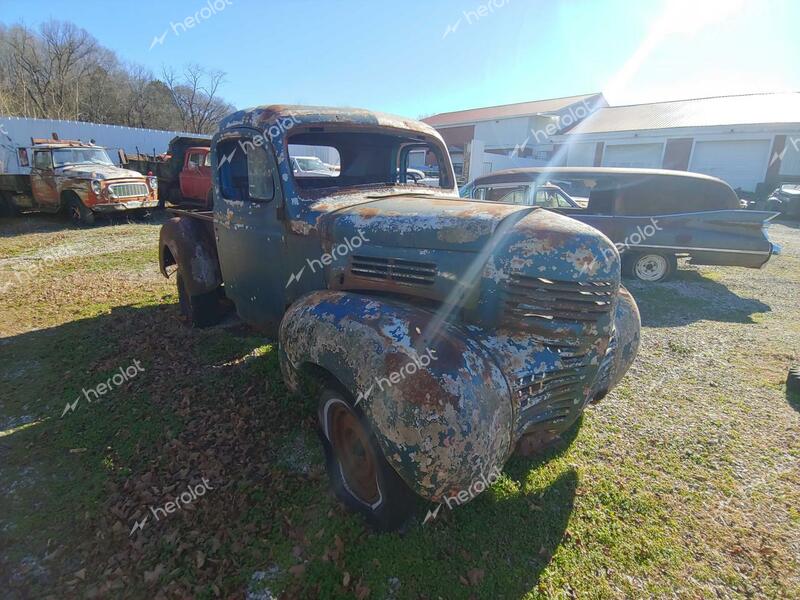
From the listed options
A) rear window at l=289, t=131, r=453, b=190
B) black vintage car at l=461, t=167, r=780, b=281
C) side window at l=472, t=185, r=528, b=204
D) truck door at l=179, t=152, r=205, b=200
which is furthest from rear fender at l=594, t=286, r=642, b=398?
truck door at l=179, t=152, r=205, b=200

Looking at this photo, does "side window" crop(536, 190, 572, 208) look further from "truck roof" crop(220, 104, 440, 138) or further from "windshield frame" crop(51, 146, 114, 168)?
"windshield frame" crop(51, 146, 114, 168)

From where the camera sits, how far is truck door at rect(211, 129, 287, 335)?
3178 mm

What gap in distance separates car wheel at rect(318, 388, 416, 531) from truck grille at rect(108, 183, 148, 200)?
1156 centimetres

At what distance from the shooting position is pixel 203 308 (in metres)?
4.75

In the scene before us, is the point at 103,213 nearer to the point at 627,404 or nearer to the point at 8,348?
the point at 8,348

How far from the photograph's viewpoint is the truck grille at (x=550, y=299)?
213cm

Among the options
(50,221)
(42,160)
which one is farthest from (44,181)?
(50,221)

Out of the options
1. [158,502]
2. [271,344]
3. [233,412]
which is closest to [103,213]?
[271,344]

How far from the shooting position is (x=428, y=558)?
87.6 inches

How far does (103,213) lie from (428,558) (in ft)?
41.5

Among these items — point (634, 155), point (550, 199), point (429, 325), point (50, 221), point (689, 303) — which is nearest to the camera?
point (429, 325)

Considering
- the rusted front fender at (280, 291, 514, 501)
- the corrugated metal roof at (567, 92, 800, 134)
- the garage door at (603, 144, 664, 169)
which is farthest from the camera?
the garage door at (603, 144, 664, 169)

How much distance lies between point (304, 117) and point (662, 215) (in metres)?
6.33

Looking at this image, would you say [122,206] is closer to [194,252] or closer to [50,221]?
[50,221]
